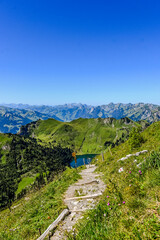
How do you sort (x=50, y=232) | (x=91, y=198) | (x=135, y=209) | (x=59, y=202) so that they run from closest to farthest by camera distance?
(x=135, y=209)
(x=50, y=232)
(x=91, y=198)
(x=59, y=202)

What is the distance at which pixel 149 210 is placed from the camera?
5.11 m

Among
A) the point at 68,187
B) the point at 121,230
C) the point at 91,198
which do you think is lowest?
the point at 68,187

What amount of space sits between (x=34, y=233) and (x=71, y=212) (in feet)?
8.56

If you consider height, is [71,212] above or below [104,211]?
below

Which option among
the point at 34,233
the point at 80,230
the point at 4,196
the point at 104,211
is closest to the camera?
the point at 80,230

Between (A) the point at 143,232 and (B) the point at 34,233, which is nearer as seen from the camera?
(A) the point at 143,232

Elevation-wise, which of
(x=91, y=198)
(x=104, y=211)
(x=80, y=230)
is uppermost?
(x=104, y=211)

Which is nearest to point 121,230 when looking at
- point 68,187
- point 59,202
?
point 59,202

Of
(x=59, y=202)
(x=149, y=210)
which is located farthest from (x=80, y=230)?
(x=59, y=202)

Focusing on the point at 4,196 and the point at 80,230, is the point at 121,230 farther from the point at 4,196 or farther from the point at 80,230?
the point at 4,196

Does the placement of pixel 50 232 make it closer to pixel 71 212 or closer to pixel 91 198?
pixel 71 212

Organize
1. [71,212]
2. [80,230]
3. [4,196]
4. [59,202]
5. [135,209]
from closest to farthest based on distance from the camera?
[135,209]
[80,230]
[71,212]
[59,202]
[4,196]

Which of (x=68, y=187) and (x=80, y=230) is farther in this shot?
(x=68, y=187)

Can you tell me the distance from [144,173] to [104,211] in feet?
9.99
